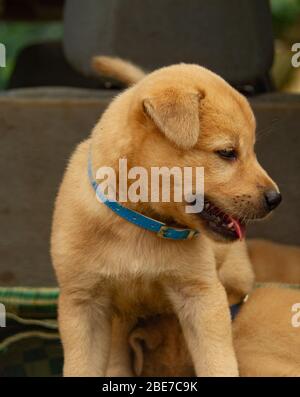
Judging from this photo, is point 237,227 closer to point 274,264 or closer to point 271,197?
point 271,197

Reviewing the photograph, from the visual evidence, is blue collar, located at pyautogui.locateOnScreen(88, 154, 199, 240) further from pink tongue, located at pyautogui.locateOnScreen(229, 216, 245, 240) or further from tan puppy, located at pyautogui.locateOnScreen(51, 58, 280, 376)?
pink tongue, located at pyautogui.locateOnScreen(229, 216, 245, 240)

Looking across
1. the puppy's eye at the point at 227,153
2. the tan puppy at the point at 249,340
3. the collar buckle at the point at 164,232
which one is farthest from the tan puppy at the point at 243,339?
the puppy's eye at the point at 227,153

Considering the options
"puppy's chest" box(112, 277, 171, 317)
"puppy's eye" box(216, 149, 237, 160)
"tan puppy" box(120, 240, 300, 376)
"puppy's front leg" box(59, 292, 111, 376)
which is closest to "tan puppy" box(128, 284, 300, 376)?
"tan puppy" box(120, 240, 300, 376)

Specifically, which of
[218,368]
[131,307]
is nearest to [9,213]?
[131,307]

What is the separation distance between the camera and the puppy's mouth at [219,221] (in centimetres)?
233

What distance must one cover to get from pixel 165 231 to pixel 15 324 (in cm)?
94

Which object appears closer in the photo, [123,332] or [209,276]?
[209,276]

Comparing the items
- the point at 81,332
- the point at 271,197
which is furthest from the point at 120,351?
the point at 271,197

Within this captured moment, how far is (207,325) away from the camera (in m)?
2.42

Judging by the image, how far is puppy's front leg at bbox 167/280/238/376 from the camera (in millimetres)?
2406

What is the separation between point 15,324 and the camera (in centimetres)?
308

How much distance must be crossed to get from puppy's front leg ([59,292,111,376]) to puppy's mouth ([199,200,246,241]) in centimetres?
41

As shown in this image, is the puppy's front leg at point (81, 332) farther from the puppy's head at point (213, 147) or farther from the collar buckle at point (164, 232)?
the puppy's head at point (213, 147)
